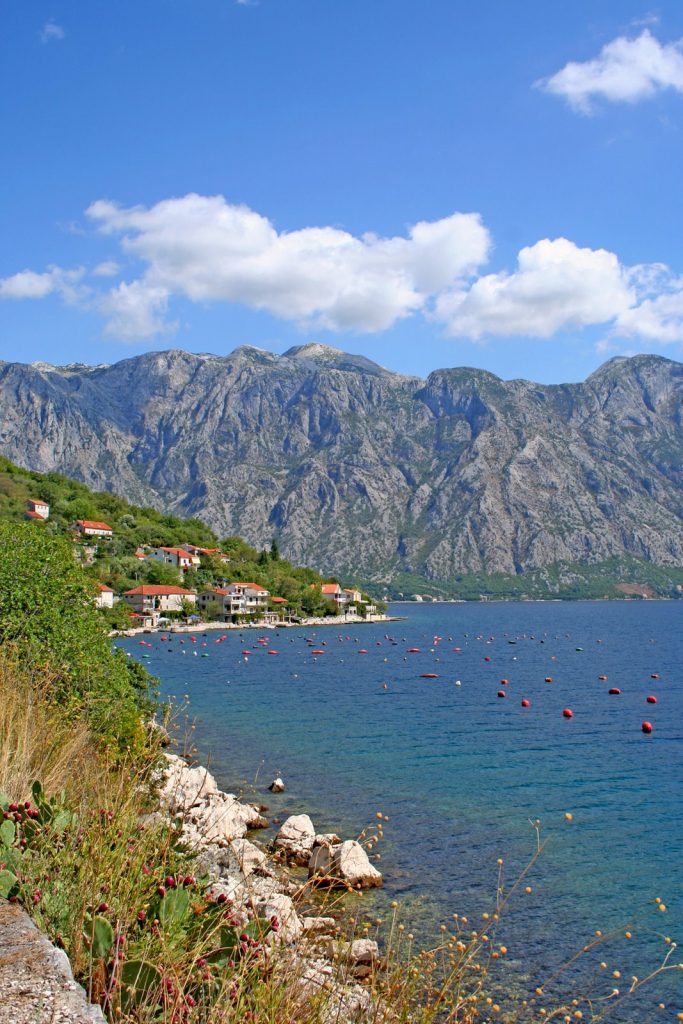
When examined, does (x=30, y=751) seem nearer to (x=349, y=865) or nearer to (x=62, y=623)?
(x=349, y=865)

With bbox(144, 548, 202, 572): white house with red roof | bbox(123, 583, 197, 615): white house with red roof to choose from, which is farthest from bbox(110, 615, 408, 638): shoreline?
bbox(144, 548, 202, 572): white house with red roof

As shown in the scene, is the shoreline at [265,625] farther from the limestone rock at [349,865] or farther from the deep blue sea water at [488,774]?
the limestone rock at [349,865]

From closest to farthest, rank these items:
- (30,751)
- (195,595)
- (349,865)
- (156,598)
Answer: (30,751) → (349,865) → (156,598) → (195,595)

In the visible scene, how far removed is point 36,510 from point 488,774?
357 feet

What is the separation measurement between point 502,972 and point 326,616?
123893 millimetres

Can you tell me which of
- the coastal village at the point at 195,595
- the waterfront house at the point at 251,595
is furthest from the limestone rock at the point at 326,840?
the waterfront house at the point at 251,595

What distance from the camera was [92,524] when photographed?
422 ft

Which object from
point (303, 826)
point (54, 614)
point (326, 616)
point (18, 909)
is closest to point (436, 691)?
point (303, 826)

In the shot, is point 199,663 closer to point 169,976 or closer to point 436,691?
point 436,691

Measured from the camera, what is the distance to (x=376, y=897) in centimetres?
1534

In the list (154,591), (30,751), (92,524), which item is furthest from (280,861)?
(92,524)

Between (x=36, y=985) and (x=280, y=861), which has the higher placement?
(x=36, y=985)

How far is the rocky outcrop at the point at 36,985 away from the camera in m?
3.11

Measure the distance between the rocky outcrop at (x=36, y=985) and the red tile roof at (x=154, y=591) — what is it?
110631 mm
